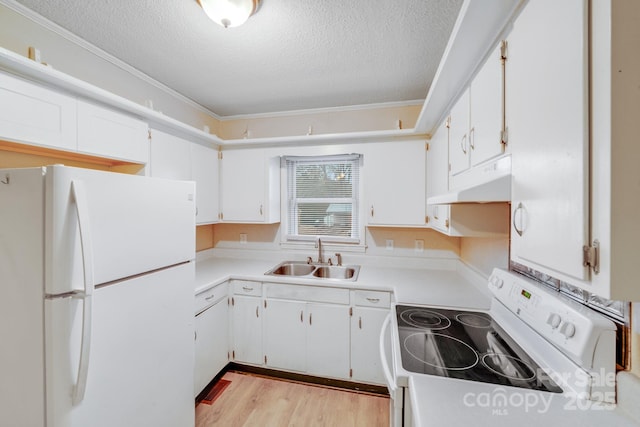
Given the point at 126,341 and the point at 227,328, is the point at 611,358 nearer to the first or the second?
the point at 126,341

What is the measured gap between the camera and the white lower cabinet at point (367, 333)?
6.49 ft

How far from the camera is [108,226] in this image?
42.8 inches

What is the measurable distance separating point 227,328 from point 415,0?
2621mm

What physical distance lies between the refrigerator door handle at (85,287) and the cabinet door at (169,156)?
0.99 metres

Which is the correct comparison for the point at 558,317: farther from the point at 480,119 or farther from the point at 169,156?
the point at 169,156

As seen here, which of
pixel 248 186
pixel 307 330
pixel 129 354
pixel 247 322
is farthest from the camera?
pixel 248 186

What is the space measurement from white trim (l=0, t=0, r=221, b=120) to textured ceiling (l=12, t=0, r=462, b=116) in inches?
1.5

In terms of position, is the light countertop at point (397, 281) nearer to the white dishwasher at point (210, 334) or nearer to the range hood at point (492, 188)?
the white dishwasher at point (210, 334)

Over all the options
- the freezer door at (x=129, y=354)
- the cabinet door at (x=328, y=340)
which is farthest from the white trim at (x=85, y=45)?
the cabinet door at (x=328, y=340)

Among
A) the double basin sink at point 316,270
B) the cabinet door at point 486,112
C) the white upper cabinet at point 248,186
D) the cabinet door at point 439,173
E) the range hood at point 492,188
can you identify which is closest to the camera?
the range hood at point 492,188

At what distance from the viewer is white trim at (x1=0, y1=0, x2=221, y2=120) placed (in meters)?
1.34

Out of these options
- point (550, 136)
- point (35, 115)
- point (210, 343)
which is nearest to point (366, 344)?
point (210, 343)

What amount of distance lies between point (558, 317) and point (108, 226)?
5.84 feet

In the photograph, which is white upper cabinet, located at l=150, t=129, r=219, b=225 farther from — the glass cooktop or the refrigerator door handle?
the glass cooktop
